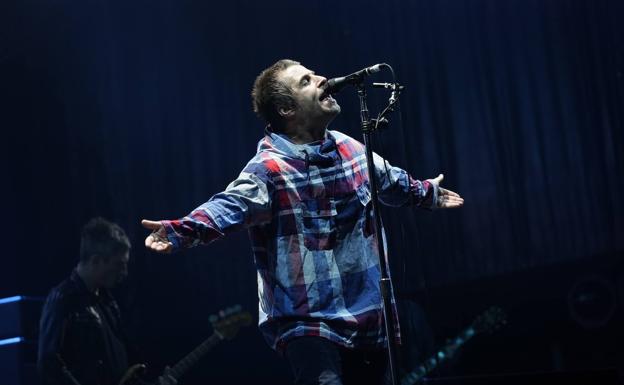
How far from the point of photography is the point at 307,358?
243 centimetres

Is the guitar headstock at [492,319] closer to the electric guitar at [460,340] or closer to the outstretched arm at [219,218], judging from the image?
the electric guitar at [460,340]

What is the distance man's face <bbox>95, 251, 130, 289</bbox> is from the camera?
505 cm

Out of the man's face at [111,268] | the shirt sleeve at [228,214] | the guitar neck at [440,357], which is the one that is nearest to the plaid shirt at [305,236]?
the shirt sleeve at [228,214]

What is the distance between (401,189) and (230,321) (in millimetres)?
2670

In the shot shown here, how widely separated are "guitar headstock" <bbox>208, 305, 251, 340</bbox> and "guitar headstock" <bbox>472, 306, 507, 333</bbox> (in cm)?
153

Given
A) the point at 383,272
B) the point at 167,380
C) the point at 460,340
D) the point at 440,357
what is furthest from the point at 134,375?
the point at 383,272

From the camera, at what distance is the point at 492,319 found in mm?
4906

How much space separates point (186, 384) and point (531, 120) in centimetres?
297

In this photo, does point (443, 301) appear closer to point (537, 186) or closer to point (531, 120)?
point (537, 186)

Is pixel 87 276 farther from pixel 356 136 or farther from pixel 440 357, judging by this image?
pixel 440 357

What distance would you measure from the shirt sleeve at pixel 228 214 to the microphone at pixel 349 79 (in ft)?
1.34

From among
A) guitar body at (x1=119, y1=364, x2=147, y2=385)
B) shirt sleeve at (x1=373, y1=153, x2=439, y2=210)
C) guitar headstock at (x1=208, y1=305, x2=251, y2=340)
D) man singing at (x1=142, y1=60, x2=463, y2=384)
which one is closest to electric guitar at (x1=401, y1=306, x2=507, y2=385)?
guitar headstock at (x1=208, y1=305, x2=251, y2=340)

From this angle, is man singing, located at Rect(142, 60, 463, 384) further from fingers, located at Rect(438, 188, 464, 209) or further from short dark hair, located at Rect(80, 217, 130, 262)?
short dark hair, located at Rect(80, 217, 130, 262)

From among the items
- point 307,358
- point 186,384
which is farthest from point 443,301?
point 307,358
